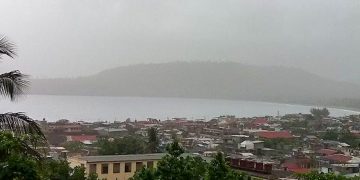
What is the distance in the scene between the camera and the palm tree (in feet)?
12.4

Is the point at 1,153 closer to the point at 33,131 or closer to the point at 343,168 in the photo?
the point at 33,131

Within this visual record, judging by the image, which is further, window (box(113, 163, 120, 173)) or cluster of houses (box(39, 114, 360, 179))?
cluster of houses (box(39, 114, 360, 179))

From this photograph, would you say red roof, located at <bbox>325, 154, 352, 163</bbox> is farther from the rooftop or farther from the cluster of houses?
the rooftop

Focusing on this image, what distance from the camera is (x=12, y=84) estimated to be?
12.7 feet

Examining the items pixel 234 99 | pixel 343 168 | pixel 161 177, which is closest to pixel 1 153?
pixel 161 177

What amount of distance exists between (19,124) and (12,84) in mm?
322

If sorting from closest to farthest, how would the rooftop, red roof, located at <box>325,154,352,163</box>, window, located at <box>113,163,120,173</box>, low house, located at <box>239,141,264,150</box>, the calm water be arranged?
the rooftop
window, located at <box>113,163,120,173</box>
red roof, located at <box>325,154,352,163</box>
low house, located at <box>239,141,264,150</box>
the calm water

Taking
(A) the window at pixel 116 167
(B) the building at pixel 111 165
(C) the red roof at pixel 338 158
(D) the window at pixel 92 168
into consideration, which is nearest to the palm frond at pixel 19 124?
(B) the building at pixel 111 165

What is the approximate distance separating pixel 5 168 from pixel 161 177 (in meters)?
2.83

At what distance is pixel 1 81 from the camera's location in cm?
387

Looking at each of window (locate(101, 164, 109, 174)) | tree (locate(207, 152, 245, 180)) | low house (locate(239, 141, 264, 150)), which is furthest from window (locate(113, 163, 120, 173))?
low house (locate(239, 141, 264, 150))

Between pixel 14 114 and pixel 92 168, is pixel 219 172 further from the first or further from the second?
pixel 92 168

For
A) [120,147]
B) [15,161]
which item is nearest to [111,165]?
[120,147]

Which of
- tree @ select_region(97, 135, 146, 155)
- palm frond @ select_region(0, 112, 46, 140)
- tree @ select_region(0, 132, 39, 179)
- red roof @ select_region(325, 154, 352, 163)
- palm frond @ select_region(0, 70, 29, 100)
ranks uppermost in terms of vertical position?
palm frond @ select_region(0, 70, 29, 100)
